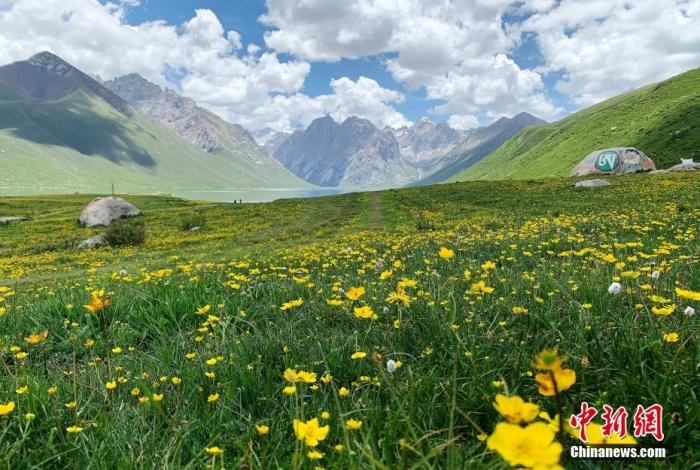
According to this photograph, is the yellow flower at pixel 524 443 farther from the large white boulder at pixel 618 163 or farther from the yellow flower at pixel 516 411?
the large white boulder at pixel 618 163

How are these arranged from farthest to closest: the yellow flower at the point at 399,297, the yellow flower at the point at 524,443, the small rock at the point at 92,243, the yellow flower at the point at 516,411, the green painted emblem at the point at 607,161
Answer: the green painted emblem at the point at 607,161 → the small rock at the point at 92,243 → the yellow flower at the point at 399,297 → the yellow flower at the point at 516,411 → the yellow flower at the point at 524,443

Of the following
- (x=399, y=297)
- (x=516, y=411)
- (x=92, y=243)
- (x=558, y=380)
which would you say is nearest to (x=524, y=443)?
(x=516, y=411)

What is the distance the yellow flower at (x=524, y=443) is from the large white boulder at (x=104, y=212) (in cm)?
5402

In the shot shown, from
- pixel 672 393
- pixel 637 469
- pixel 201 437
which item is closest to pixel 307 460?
pixel 201 437

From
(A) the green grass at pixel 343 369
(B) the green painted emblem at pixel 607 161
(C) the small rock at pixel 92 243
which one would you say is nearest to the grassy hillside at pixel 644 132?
(B) the green painted emblem at pixel 607 161

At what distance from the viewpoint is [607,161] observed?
227 feet

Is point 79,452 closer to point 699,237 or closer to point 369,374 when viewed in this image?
point 369,374

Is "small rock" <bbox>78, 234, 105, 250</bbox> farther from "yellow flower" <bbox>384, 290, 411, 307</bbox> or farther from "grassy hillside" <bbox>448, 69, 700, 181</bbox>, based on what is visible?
"grassy hillside" <bbox>448, 69, 700, 181</bbox>

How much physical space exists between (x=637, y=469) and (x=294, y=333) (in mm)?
3469

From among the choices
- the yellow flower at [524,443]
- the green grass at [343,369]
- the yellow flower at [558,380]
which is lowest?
the green grass at [343,369]

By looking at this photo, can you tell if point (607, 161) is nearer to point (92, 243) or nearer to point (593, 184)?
point (593, 184)

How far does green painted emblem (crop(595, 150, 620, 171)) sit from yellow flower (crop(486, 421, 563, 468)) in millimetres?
78202

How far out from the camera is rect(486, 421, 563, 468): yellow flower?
116 cm

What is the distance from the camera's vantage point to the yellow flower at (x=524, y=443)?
3.79 ft
